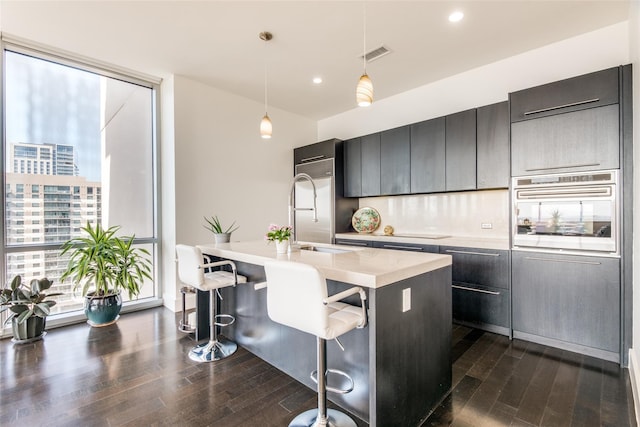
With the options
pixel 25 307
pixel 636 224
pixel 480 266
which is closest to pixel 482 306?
pixel 480 266

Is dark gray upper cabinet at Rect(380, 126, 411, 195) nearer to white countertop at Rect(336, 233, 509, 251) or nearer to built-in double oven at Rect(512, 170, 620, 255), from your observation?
white countertop at Rect(336, 233, 509, 251)

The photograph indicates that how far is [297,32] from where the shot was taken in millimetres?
2814

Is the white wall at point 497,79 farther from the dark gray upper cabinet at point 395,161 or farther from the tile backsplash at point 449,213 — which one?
the tile backsplash at point 449,213

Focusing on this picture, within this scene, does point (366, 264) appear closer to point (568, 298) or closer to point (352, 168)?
point (568, 298)

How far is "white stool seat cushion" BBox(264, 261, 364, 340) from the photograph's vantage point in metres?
1.42

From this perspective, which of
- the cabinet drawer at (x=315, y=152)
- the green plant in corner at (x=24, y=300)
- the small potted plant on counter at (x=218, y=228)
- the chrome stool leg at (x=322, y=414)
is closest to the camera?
the chrome stool leg at (x=322, y=414)

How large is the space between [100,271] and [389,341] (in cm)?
321

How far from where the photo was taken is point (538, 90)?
8.86 feet

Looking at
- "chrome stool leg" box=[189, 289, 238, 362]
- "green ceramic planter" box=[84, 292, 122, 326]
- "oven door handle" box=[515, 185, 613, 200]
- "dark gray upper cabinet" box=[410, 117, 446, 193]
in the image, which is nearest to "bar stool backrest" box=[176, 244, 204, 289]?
"chrome stool leg" box=[189, 289, 238, 362]

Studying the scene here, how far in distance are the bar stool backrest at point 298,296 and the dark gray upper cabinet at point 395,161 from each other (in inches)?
109

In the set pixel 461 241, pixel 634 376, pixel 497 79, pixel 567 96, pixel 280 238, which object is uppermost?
pixel 497 79

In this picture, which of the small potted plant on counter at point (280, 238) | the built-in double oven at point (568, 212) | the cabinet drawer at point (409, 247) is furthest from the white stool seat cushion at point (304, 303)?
the built-in double oven at point (568, 212)

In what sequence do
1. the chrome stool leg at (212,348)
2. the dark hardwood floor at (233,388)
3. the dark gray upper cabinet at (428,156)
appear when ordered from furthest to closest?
1. the dark gray upper cabinet at (428,156)
2. the chrome stool leg at (212,348)
3. the dark hardwood floor at (233,388)

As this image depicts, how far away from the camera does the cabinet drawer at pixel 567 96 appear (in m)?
2.38
